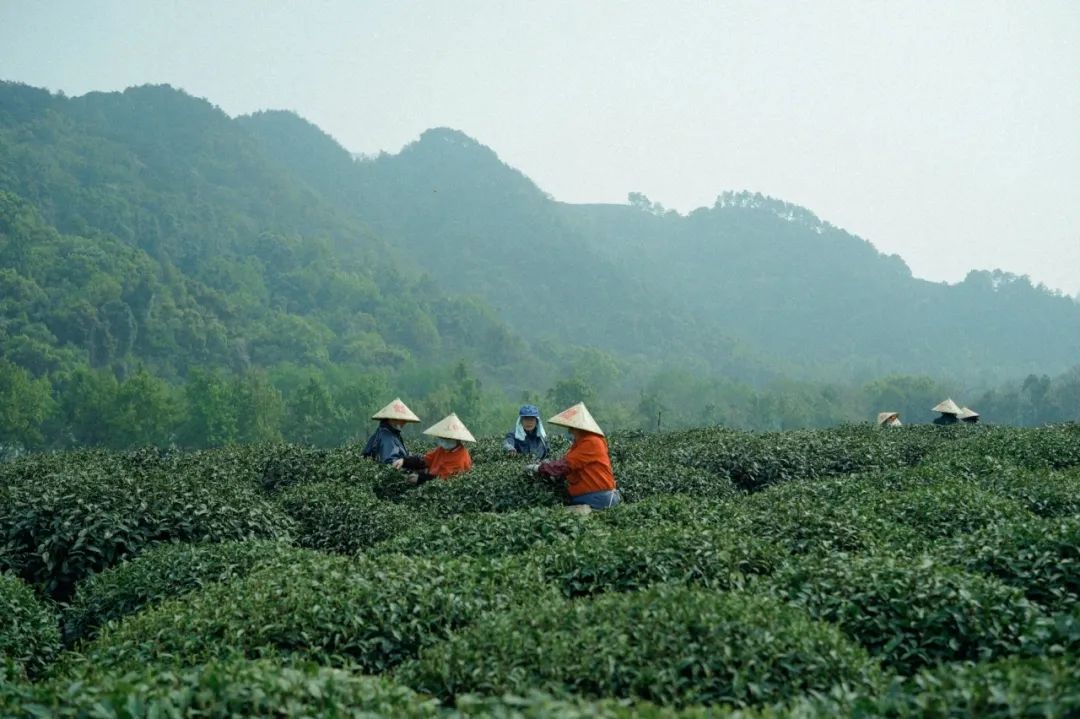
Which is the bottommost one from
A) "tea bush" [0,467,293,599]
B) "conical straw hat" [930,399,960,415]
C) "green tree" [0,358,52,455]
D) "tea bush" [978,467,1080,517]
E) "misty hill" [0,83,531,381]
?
"green tree" [0,358,52,455]

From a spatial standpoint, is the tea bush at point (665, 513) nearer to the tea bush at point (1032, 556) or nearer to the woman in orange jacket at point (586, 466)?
the woman in orange jacket at point (586, 466)

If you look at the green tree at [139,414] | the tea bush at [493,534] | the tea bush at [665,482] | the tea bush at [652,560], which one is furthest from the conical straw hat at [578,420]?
the green tree at [139,414]

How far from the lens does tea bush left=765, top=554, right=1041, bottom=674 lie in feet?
17.3

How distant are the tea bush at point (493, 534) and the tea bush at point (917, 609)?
96.7 inches

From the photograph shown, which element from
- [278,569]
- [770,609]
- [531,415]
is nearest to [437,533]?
[278,569]

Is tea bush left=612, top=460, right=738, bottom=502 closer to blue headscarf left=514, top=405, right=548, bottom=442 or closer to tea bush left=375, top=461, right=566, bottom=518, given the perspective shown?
tea bush left=375, top=461, right=566, bottom=518

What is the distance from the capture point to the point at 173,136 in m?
114

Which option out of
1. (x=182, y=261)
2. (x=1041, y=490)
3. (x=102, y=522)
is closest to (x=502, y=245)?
(x=182, y=261)

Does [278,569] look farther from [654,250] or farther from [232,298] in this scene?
[654,250]

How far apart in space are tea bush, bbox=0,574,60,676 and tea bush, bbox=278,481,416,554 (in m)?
2.84

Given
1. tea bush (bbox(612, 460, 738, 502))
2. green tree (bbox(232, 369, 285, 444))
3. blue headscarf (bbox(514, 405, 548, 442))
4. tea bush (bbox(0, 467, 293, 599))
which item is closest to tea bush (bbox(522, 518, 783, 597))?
tea bush (bbox(0, 467, 293, 599))

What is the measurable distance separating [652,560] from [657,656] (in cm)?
201

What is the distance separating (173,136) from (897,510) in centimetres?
12034

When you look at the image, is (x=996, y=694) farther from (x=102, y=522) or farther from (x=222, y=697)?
(x=102, y=522)
